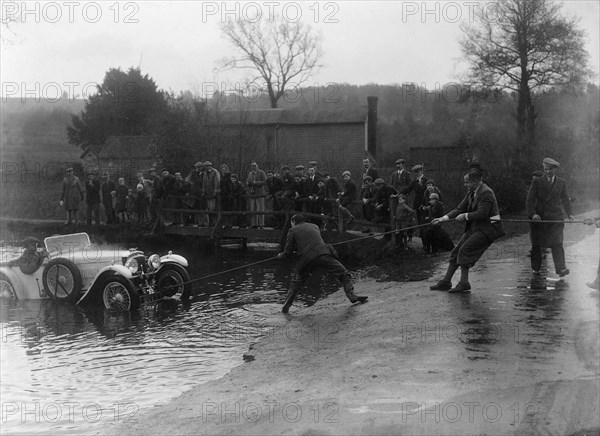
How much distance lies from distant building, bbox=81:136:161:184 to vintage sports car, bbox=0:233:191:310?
21592 mm

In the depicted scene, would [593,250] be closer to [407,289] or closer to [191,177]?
[407,289]

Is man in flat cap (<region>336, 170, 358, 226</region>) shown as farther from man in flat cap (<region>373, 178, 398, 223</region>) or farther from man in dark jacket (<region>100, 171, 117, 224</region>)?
man in dark jacket (<region>100, 171, 117, 224</region>)

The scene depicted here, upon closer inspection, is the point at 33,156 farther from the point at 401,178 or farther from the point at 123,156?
the point at 401,178

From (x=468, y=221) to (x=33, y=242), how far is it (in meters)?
8.93

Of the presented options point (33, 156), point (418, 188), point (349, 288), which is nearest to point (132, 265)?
point (349, 288)

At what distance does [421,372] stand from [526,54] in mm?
32462

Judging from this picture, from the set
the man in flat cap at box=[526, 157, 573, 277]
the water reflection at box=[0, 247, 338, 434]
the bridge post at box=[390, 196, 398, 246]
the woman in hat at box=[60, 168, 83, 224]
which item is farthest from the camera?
the woman in hat at box=[60, 168, 83, 224]

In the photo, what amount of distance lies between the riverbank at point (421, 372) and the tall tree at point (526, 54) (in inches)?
882

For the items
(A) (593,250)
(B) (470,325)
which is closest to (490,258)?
(A) (593,250)

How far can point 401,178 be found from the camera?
2045 centimetres

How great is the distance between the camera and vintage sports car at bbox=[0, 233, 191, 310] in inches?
590

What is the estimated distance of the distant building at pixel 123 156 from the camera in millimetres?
40188

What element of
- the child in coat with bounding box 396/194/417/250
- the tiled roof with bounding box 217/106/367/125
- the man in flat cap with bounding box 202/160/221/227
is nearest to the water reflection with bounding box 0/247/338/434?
the child in coat with bounding box 396/194/417/250

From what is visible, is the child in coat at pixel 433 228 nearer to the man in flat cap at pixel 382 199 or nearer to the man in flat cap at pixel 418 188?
the man in flat cap at pixel 418 188
